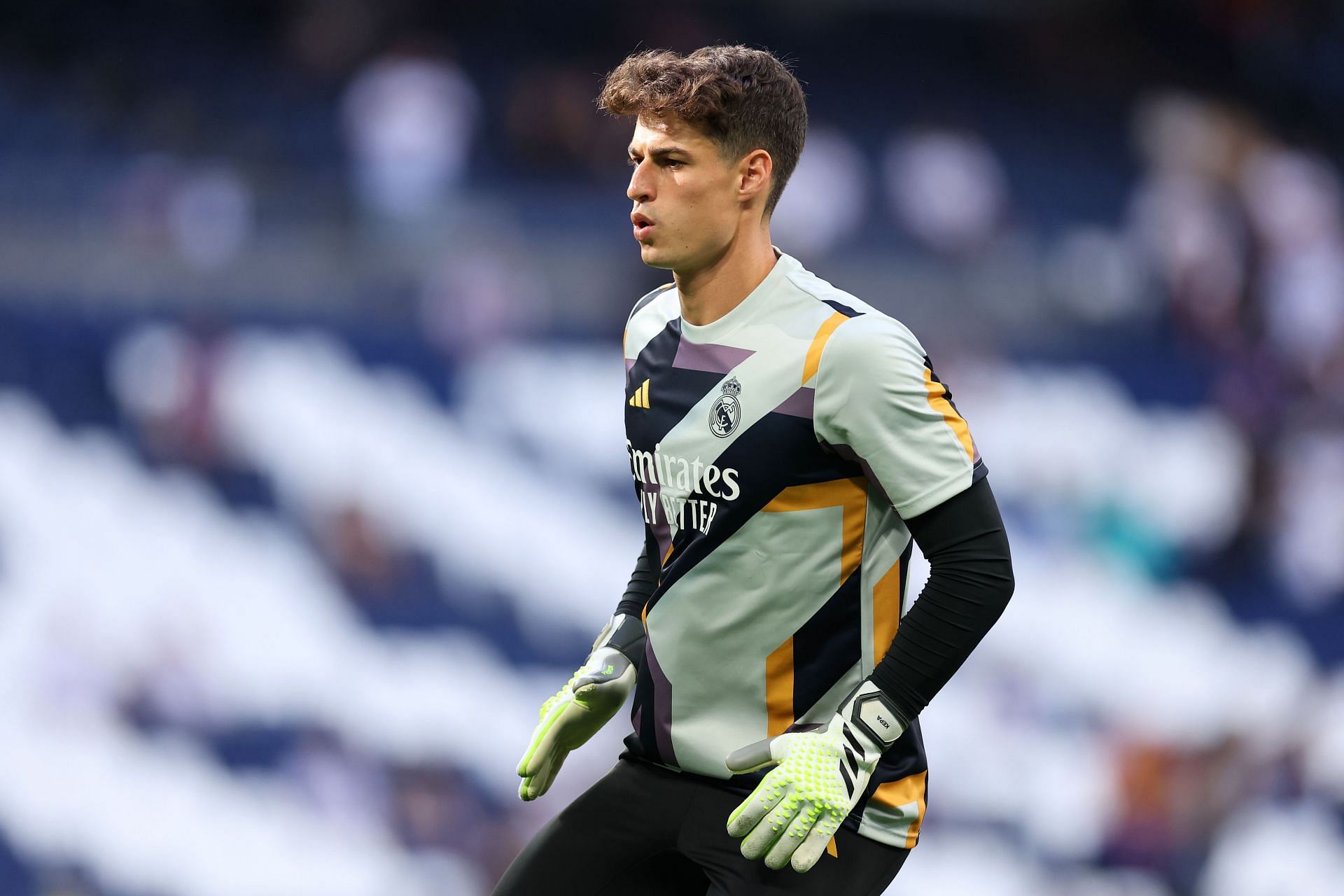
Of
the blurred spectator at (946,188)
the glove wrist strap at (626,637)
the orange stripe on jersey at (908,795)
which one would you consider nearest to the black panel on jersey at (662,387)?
the glove wrist strap at (626,637)

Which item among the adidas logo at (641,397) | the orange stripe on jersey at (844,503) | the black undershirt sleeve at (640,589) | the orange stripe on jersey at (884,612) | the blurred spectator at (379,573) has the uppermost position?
the adidas logo at (641,397)

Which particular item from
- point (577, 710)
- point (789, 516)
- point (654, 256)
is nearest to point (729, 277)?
point (654, 256)

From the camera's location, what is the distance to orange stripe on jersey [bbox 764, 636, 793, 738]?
106 inches

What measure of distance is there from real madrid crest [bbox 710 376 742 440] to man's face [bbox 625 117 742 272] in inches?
9.6

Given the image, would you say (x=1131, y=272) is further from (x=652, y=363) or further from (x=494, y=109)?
(x=652, y=363)

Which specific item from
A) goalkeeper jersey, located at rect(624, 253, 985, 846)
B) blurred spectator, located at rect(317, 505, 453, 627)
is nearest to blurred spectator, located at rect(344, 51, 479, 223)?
blurred spectator, located at rect(317, 505, 453, 627)

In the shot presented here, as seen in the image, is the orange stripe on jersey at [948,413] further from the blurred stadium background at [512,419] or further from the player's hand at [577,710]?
the blurred stadium background at [512,419]

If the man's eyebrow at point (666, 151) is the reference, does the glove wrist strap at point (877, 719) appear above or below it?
below

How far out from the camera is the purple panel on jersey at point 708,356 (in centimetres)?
275

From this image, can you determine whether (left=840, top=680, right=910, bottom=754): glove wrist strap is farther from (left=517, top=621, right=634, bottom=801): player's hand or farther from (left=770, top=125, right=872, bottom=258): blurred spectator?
(left=770, top=125, right=872, bottom=258): blurred spectator

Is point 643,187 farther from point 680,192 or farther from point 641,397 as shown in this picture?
point 641,397

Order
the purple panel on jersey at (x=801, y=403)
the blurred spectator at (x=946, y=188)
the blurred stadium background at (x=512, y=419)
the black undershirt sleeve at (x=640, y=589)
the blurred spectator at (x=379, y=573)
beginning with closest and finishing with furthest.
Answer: the purple panel on jersey at (x=801, y=403) → the black undershirt sleeve at (x=640, y=589) → the blurred stadium background at (x=512, y=419) → the blurred spectator at (x=379, y=573) → the blurred spectator at (x=946, y=188)

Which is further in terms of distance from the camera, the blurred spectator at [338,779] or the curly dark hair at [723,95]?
the blurred spectator at [338,779]

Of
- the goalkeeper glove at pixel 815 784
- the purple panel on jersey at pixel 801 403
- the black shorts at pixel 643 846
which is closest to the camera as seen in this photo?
the goalkeeper glove at pixel 815 784
